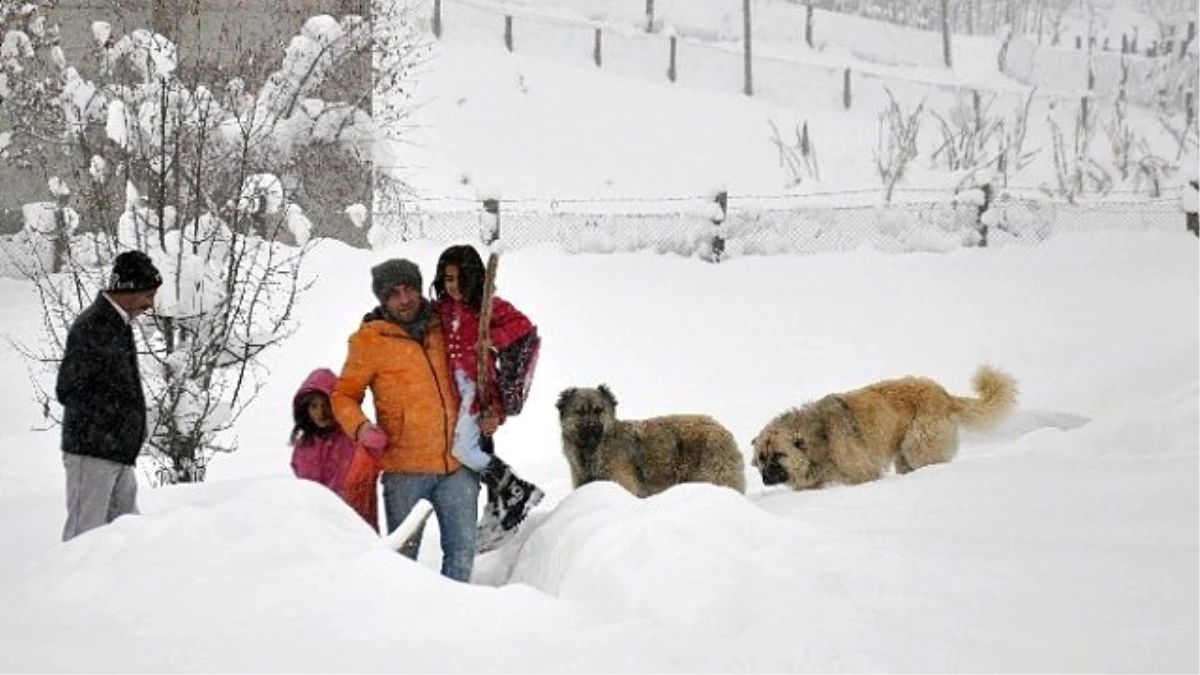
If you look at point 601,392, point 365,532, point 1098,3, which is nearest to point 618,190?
point 601,392

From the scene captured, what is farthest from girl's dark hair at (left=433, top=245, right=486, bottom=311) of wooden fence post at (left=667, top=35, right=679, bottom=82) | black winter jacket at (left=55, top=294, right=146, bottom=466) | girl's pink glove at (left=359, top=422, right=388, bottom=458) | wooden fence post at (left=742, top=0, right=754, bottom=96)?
wooden fence post at (left=667, top=35, right=679, bottom=82)

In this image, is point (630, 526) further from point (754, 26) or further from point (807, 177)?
point (754, 26)

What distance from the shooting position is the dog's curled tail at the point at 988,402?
28.0 feet

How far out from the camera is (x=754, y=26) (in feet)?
175

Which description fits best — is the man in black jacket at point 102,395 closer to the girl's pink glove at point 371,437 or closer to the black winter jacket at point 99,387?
the black winter jacket at point 99,387

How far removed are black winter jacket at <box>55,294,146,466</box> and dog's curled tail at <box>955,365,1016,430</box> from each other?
523 centimetres

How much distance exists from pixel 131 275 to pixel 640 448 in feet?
10.3

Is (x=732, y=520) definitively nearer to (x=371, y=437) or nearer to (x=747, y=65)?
(x=371, y=437)

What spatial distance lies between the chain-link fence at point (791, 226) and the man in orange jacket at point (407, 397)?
13241mm

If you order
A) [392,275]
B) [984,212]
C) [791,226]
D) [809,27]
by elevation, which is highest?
[809,27]

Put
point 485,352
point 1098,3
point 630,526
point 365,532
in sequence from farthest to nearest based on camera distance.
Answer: point 1098,3
point 485,352
point 365,532
point 630,526

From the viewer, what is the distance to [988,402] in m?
8.60

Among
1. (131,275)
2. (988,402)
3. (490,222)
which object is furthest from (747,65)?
(131,275)

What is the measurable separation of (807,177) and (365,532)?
2823 cm
